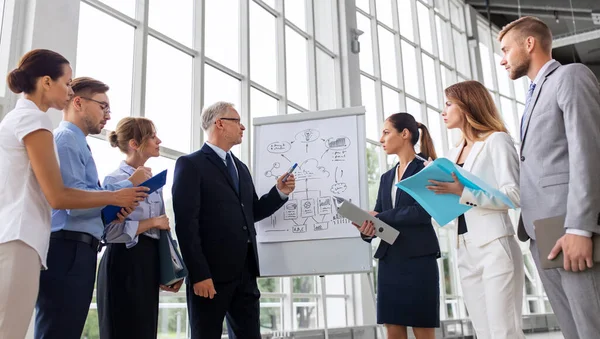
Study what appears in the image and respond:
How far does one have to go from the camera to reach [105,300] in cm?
221

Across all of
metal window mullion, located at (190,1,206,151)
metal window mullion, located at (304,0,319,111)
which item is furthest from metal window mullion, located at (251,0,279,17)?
metal window mullion, located at (190,1,206,151)

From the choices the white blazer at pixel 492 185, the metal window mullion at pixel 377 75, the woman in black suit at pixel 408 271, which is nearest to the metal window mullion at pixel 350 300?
the metal window mullion at pixel 377 75

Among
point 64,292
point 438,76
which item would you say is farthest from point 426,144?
point 438,76

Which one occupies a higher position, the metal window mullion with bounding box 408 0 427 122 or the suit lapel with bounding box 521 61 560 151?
the metal window mullion with bounding box 408 0 427 122

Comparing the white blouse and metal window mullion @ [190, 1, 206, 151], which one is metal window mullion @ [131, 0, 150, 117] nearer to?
metal window mullion @ [190, 1, 206, 151]

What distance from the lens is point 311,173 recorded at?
341 cm

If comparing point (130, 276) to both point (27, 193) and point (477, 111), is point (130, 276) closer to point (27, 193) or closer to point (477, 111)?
point (27, 193)

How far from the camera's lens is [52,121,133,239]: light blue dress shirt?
197cm

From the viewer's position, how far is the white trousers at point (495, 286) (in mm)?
1931

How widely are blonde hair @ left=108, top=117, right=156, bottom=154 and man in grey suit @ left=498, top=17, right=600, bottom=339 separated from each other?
5.61 feet

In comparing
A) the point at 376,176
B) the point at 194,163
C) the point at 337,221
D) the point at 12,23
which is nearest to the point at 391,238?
the point at 337,221

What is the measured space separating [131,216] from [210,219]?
38cm

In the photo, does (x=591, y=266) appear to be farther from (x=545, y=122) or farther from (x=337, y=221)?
(x=337, y=221)

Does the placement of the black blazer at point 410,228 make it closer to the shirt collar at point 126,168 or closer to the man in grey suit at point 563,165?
the man in grey suit at point 563,165
